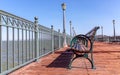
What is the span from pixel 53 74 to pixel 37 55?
252 centimetres

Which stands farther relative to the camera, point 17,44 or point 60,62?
point 60,62

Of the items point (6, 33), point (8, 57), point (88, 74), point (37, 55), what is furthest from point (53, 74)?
point (37, 55)

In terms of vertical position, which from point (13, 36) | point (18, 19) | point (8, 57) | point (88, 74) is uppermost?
point (18, 19)

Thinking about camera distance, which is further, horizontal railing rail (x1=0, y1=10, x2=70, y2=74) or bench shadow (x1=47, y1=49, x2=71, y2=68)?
bench shadow (x1=47, y1=49, x2=71, y2=68)

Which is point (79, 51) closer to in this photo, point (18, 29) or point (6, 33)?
point (18, 29)

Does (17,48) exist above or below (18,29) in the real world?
below

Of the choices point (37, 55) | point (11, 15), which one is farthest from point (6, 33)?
point (37, 55)

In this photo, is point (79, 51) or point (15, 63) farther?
point (79, 51)

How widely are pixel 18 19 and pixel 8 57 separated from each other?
42.7 inches

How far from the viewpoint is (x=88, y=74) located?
552 centimetres

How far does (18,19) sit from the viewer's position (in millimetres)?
5625

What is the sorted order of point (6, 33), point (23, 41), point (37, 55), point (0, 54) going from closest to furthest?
1. point (0, 54)
2. point (6, 33)
3. point (23, 41)
4. point (37, 55)

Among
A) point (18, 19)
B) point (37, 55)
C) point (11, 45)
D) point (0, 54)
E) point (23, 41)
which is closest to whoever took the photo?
point (0, 54)

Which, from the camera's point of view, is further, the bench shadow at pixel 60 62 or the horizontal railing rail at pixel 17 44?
the bench shadow at pixel 60 62
